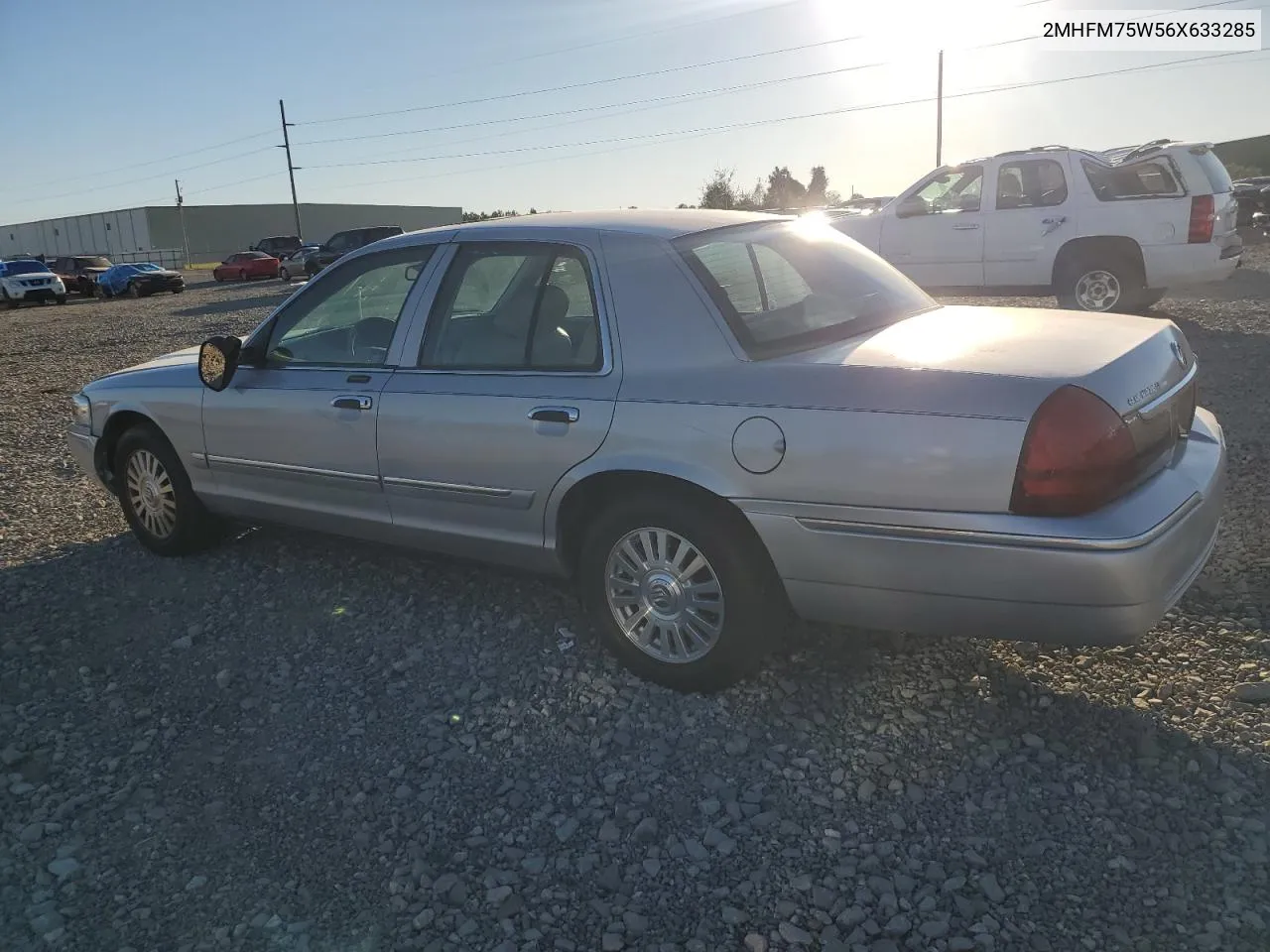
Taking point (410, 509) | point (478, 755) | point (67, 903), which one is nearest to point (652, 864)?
point (478, 755)

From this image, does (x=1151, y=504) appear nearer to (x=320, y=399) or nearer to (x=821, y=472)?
(x=821, y=472)

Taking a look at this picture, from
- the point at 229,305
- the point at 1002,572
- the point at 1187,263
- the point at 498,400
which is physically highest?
the point at 498,400

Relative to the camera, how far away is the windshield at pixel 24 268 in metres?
32.1

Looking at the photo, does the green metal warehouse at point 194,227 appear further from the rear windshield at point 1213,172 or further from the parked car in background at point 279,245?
the rear windshield at point 1213,172

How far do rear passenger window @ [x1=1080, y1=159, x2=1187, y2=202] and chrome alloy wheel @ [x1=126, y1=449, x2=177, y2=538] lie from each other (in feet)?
30.9

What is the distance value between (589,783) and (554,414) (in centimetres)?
126

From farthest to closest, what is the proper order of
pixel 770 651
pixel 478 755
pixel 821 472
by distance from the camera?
pixel 770 651, pixel 478 755, pixel 821 472

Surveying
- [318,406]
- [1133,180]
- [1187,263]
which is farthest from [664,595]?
[1133,180]

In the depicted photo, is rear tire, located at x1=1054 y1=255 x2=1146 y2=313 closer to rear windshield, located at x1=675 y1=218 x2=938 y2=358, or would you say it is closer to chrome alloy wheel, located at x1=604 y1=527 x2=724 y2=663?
rear windshield, located at x1=675 y1=218 x2=938 y2=358

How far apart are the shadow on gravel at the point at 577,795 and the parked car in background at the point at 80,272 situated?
37.4m

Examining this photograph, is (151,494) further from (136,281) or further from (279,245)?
(279,245)

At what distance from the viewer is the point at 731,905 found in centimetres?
253

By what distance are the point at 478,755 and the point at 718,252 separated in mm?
1950

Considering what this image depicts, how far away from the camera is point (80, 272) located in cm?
3672
